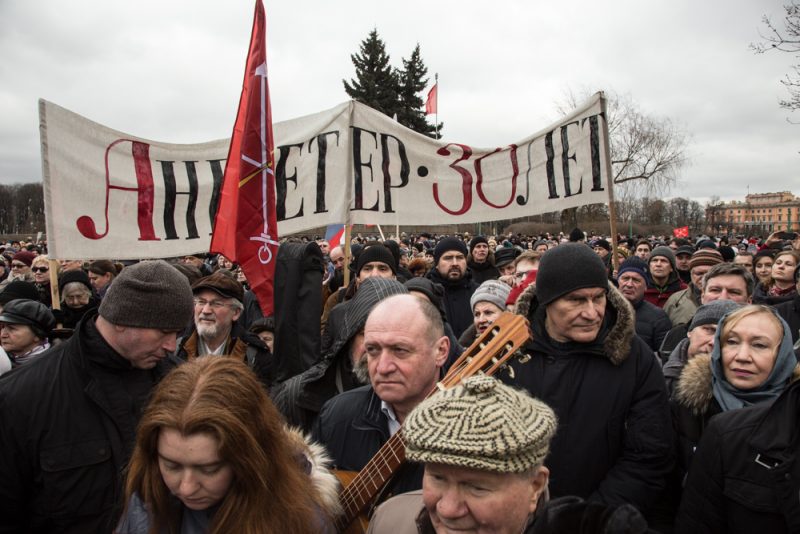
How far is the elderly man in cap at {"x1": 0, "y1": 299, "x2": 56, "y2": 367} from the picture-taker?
3.85m

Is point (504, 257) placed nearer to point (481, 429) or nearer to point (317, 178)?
point (317, 178)

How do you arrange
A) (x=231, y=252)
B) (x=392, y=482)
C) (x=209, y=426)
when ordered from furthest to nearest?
(x=231, y=252), (x=392, y=482), (x=209, y=426)

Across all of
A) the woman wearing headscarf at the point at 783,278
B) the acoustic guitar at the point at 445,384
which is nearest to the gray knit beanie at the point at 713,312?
the acoustic guitar at the point at 445,384

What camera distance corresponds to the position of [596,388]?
7.44 feet

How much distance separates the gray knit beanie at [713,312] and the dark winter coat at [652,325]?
1575mm

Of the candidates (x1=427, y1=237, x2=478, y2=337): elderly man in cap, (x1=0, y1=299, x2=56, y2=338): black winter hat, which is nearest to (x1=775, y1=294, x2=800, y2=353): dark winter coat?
(x1=427, y1=237, x2=478, y2=337): elderly man in cap

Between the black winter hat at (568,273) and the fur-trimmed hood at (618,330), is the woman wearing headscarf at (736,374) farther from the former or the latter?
the black winter hat at (568,273)

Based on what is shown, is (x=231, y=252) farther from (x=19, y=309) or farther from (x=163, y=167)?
(x=19, y=309)

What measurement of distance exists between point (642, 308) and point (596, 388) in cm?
292

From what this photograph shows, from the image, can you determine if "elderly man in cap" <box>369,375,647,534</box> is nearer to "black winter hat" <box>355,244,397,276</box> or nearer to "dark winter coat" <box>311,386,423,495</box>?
"dark winter coat" <box>311,386,423,495</box>

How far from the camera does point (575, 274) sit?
7.66 feet

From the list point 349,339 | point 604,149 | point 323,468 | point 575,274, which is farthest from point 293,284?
point 604,149

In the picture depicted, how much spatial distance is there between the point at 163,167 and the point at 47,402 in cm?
312

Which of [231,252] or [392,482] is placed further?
[231,252]
